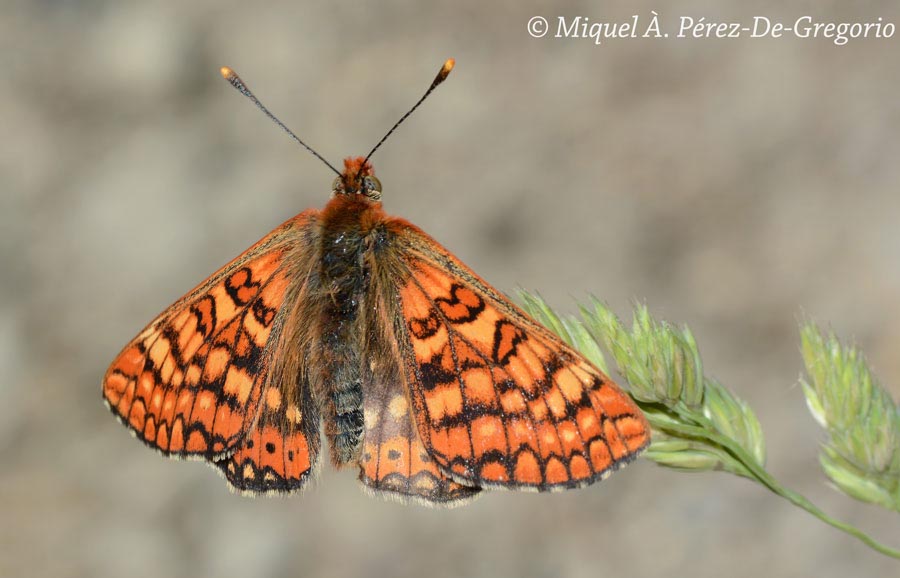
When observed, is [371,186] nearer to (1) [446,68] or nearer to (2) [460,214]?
(1) [446,68]

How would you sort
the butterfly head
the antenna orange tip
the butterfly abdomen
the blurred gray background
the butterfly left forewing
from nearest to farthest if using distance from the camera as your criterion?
1. the butterfly left forewing
2. the butterfly abdomen
3. the antenna orange tip
4. the butterfly head
5. the blurred gray background

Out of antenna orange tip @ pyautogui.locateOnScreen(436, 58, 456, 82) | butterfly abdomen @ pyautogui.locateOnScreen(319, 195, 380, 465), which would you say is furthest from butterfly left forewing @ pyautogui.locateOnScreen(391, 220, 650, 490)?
antenna orange tip @ pyautogui.locateOnScreen(436, 58, 456, 82)

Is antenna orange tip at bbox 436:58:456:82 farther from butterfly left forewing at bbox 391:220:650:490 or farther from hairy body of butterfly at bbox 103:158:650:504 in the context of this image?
butterfly left forewing at bbox 391:220:650:490

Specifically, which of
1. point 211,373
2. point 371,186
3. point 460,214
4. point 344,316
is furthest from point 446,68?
point 460,214

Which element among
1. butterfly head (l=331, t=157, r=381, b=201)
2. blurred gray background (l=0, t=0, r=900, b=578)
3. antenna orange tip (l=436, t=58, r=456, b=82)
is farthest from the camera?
blurred gray background (l=0, t=0, r=900, b=578)

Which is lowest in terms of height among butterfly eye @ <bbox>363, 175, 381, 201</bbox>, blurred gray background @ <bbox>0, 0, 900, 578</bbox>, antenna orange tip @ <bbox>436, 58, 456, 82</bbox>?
butterfly eye @ <bbox>363, 175, 381, 201</bbox>

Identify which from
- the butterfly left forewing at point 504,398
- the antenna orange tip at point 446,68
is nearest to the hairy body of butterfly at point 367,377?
the butterfly left forewing at point 504,398

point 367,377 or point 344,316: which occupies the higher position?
point 344,316
